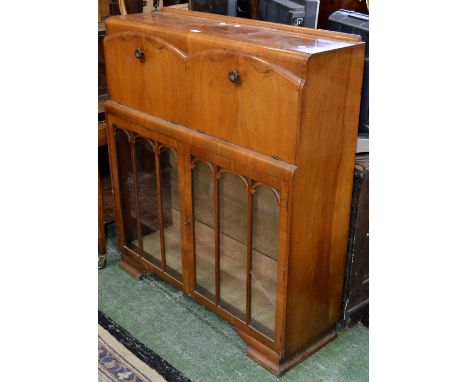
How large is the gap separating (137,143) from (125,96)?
0.17 metres

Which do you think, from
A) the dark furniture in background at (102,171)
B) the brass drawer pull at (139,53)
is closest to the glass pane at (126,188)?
the dark furniture in background at (102,171)

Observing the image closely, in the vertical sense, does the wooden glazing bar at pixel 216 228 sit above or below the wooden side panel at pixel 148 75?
below

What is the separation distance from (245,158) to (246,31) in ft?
1.26

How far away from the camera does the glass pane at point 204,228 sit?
1700 mm

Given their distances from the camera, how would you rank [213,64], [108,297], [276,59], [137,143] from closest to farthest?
1. [276,59]
2. [213,64]
3. [137,143]
4. [108,297]

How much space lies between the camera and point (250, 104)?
1452 millimetres

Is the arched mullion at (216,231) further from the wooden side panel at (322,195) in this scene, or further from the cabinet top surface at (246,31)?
the cabinet top surface at (246,31)

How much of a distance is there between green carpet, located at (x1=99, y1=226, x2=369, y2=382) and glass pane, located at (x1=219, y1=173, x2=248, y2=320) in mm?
137

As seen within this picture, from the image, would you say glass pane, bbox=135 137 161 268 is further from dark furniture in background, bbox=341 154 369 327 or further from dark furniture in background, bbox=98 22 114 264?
dark furniture in background, bbox=341 154 369 327

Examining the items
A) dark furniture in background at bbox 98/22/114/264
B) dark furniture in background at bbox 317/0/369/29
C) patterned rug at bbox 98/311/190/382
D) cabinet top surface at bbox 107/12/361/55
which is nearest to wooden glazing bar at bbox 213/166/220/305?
patterned rug at bbox 98/311/190/382

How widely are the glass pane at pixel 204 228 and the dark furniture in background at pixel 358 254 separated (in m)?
0.44

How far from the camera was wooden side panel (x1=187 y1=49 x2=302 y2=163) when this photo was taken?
1.36 metres
